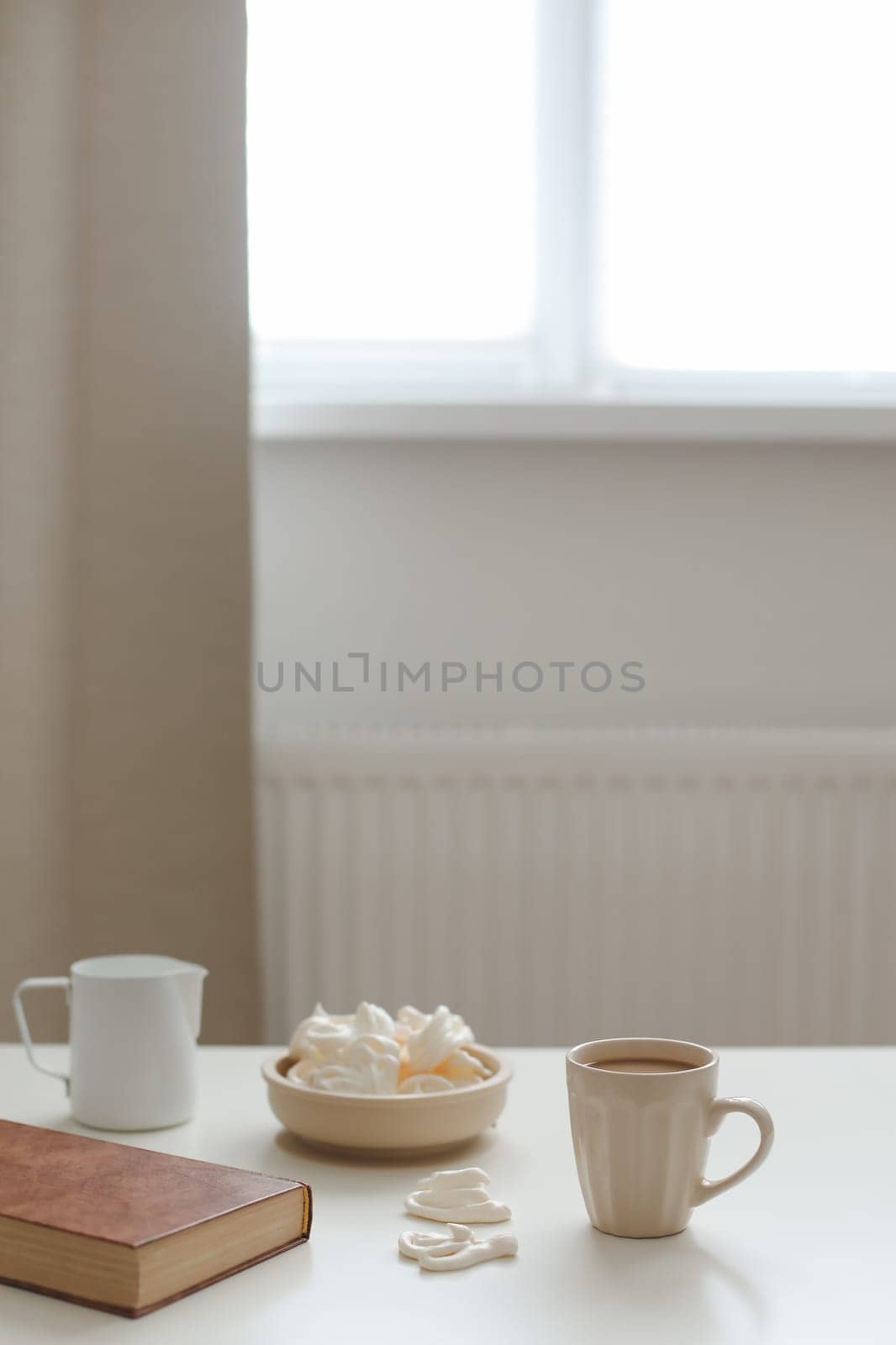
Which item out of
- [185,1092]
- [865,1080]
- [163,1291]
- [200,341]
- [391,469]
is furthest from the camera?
[391,469]

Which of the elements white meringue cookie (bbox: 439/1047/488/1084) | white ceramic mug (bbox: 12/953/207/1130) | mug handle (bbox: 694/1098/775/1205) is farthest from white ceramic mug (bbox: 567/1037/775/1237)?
white ceramic mug (bbox: 12/953/207/1130)

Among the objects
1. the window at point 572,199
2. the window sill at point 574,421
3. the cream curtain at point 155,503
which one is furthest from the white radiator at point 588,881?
the window at point 572,199

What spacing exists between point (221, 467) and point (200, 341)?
6.2 inches

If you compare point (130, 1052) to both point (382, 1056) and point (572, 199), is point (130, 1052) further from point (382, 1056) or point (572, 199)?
point (572, 199)

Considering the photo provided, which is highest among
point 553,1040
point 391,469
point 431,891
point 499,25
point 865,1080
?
point 499,25

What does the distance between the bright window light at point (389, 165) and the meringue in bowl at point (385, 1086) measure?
1.34 meters

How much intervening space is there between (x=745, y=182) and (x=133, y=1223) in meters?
1.72

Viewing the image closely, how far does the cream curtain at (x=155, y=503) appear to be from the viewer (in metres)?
1.68

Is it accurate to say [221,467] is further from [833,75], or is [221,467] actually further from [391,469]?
[833,75]

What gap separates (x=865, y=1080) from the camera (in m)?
0.83

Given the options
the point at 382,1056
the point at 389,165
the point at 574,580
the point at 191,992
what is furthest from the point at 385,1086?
the point at 389,165

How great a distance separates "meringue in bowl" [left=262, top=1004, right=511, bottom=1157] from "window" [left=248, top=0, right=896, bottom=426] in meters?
1.28

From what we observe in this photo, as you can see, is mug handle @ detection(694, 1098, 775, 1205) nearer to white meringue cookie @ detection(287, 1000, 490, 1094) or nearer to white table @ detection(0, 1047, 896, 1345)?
white table @ detection(0, 1047, 896, 1345)

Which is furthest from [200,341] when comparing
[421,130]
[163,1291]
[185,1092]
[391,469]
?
[163,1291]
